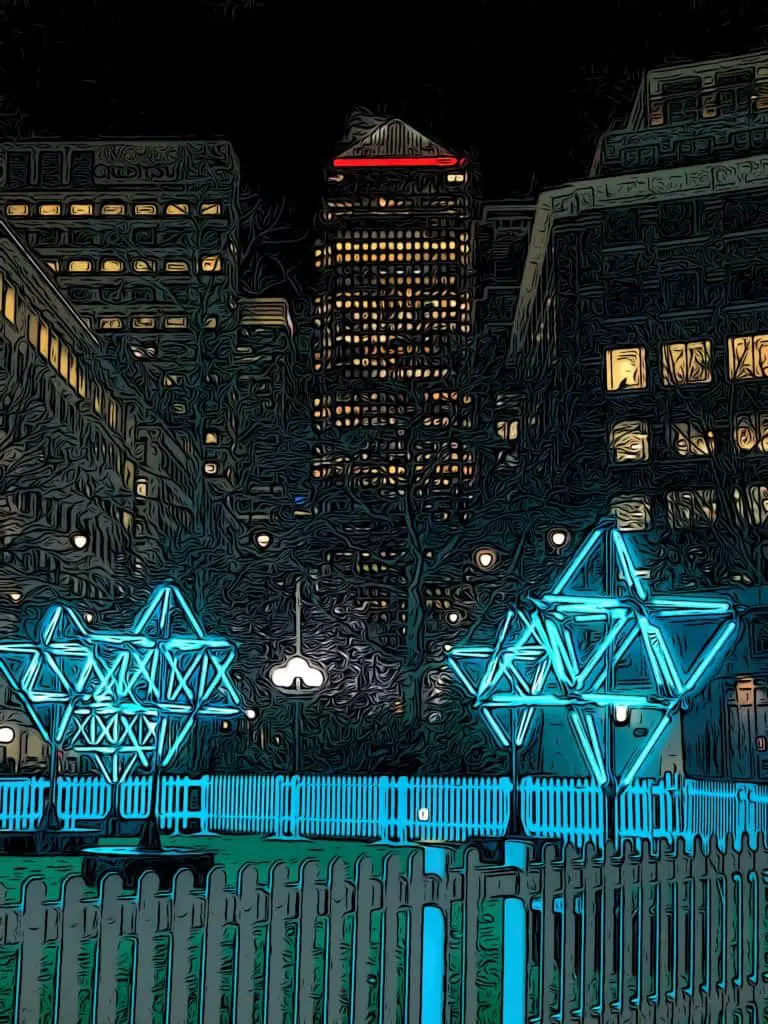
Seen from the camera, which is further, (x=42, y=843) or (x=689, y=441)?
(x=689, y=441)

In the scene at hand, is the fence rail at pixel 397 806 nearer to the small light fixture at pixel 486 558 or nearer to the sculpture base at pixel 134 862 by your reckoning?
the small light fixture at pixel 486 558

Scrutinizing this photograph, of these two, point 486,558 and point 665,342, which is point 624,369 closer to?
point 665,342

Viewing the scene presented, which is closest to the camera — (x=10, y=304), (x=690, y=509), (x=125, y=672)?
(x=125, y=672)

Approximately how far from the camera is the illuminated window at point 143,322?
89.8ft

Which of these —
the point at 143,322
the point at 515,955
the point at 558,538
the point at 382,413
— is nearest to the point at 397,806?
the point at 558,538

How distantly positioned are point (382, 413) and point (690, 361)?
47.6 feet

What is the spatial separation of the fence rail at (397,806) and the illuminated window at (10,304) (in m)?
15.6

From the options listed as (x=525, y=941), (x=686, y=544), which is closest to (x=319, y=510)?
(x=686, y=544)

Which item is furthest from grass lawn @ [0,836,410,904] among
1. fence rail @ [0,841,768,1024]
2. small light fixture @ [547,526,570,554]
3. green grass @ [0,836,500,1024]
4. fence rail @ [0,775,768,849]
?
small light fixture @ [547,526,570,554]

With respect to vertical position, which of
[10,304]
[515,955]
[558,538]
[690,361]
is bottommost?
[515,955]

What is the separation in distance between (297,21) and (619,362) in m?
21.2

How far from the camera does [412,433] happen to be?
2553 cm

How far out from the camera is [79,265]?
3167cm

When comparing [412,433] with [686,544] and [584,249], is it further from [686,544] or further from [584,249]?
[584,249]
